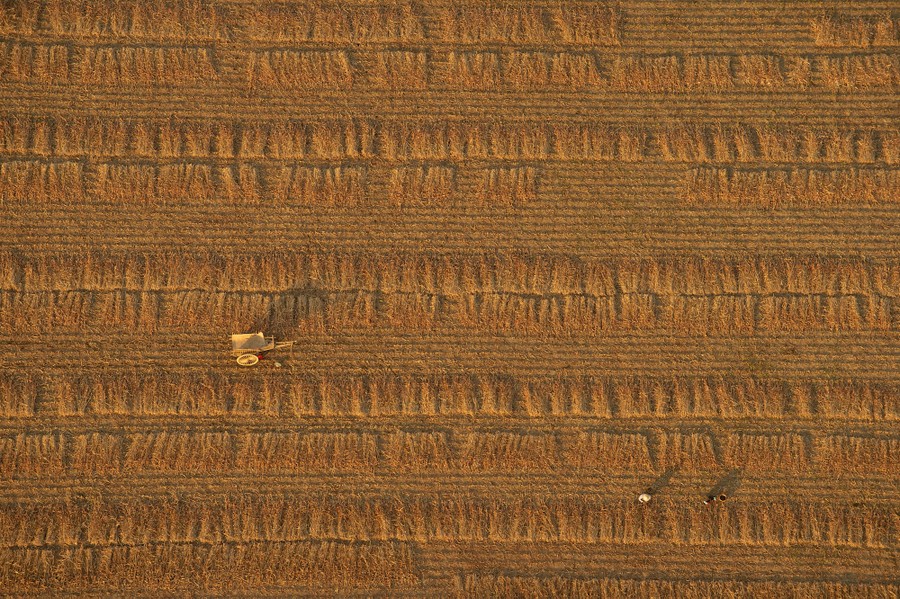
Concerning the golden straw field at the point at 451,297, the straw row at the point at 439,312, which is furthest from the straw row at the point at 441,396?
the straw row at the point at 439,312

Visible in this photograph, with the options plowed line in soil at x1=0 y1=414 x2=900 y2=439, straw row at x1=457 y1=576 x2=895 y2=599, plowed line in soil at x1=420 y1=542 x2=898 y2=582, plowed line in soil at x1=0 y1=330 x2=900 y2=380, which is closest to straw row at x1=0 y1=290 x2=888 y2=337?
plowed line in soil at x1=0 y1=330 x2=900 y2=380

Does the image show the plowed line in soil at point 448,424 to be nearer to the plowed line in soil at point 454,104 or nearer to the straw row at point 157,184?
the straw row at point 157,184

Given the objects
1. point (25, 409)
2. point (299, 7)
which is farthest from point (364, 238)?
point (25, 409)

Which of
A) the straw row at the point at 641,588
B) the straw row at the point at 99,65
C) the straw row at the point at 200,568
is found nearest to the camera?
the straw row at the point at 200,568

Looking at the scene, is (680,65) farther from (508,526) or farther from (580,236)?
(508,526)

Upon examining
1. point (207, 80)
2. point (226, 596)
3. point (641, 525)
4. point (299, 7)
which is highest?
point (299, 7)

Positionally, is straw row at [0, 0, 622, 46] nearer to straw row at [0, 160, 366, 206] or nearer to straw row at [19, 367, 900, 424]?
straw row at [0, 160, 366, 206]

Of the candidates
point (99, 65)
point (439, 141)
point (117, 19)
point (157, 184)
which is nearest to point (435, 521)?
point (439, 141)
